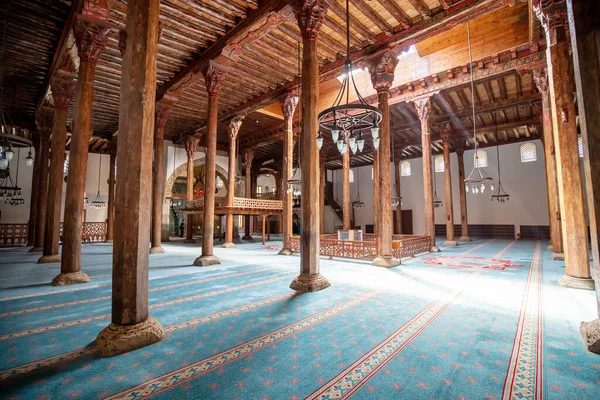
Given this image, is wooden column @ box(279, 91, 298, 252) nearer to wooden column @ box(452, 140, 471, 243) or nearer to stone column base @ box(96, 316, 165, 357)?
stone column base @ box(96, 316, 165, 357)

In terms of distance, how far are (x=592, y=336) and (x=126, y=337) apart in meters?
3.87

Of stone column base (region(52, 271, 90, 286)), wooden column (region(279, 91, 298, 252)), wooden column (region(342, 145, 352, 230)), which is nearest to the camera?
stone column base (region(52, 271, 90, 286))

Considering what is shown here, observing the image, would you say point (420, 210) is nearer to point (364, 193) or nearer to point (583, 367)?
point (364, 193)

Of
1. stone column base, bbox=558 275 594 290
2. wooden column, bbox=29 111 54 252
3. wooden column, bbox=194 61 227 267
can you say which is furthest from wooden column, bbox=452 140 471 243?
wooden column, bbox=29 111 54 252

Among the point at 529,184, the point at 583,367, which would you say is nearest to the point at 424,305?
the point at 583,367

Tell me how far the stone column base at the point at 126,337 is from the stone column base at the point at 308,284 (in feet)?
7.04

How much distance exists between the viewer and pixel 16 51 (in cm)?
682

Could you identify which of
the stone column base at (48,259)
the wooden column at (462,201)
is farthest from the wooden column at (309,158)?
the wooden column at (462,201)

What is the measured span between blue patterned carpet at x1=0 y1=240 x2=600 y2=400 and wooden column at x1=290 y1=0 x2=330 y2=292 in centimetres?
33

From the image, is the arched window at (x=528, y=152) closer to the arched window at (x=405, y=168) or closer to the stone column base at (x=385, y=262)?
the arched window at (x=405, y=168)

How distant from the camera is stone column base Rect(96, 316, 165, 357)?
7.61ft

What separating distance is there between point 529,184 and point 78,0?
19.9 m

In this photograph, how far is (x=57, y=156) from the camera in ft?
20.5

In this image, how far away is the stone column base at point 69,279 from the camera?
4673 mm
